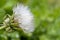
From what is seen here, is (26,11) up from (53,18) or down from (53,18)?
down

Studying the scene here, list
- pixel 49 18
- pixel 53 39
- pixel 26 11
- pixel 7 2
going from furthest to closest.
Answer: pixel 49 18 → pixel 53 39 → pixel 7 2 → pixel 26 11

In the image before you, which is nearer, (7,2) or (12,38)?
(12,38)

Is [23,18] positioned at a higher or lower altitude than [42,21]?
lower

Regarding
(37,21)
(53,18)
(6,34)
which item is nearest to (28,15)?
(6,34)

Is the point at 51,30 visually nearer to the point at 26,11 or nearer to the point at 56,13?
the point at 56,13

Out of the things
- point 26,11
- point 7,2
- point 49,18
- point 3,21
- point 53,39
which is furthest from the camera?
point 49,18

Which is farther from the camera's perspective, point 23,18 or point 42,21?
point 42,21

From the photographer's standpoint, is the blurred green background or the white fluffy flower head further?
the blurred green background

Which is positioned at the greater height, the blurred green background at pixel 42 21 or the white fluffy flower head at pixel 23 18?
the blurred green background at pixel 42 21

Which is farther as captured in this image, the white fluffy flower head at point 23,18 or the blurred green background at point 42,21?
the blurred green background at point 42,21

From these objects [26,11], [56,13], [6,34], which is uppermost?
[56,13]

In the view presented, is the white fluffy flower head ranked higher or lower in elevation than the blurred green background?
lower
